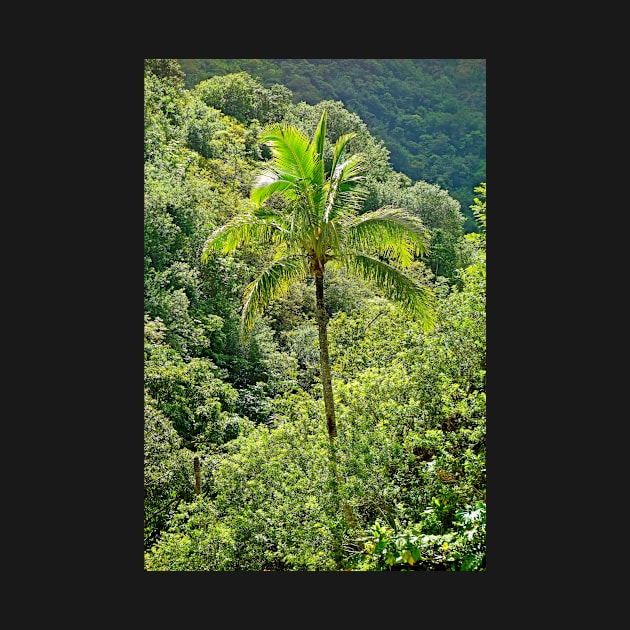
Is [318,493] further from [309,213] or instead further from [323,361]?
[309,213]

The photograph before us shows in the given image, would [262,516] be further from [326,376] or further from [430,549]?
[430,549]

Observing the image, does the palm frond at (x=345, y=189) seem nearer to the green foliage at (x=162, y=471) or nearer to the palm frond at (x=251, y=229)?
the palm frond at (x=251, y=229)

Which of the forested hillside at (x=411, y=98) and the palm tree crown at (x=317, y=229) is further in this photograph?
the forested hillside at (x=411, y=98)

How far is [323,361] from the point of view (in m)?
8.26

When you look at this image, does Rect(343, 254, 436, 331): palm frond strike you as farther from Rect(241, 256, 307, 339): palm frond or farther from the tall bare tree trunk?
the tall bare tree trunk

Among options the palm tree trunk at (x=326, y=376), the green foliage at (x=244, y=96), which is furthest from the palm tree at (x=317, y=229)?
the green foliage at (x=244, y=96)

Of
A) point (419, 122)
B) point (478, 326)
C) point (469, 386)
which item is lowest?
point (469, 386)

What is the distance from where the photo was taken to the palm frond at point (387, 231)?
7.78 metres

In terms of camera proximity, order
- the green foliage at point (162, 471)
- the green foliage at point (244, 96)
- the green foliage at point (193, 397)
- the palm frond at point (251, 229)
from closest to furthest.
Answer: the palm frond at point (251, 229) < the green foliage at point (162, 471) < the green foliage at point (193, 397) < the green foliage at point (244, 96)

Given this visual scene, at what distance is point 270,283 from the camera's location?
309 inches

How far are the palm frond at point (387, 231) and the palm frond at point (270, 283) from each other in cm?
59

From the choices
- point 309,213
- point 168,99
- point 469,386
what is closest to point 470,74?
point 309,213

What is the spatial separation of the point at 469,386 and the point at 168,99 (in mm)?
6666

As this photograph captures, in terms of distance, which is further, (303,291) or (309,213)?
(303,291)
